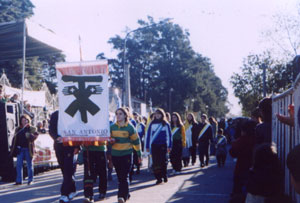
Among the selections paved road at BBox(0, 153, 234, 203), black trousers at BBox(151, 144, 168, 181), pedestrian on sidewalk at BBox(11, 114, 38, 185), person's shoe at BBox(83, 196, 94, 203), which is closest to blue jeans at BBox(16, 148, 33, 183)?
pedestrian on sidewalk at BBox(11, 114, 38, 185)

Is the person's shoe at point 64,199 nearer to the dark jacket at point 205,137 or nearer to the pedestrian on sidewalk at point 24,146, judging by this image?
the pedestrian on sidewalk at point 24,146

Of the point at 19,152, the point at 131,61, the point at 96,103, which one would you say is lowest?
the point at 19,152

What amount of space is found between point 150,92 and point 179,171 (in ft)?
153

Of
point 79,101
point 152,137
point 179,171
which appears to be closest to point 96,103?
point 79,101

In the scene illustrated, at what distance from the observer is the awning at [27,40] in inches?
514

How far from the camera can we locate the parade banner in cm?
776

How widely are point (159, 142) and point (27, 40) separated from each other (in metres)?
5.98

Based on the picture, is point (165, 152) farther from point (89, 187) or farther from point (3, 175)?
point (3, 175)

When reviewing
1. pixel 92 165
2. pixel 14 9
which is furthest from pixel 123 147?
Answer: pixel 14 9

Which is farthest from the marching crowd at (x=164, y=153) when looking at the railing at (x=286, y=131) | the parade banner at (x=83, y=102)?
the parade banner at (x=83, y=102)

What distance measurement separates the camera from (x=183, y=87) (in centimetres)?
5822

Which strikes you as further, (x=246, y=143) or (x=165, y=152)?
(x=165, y=152)

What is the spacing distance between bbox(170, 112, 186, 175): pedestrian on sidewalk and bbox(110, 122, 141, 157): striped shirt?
5008mm

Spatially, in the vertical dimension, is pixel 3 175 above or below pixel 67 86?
below
